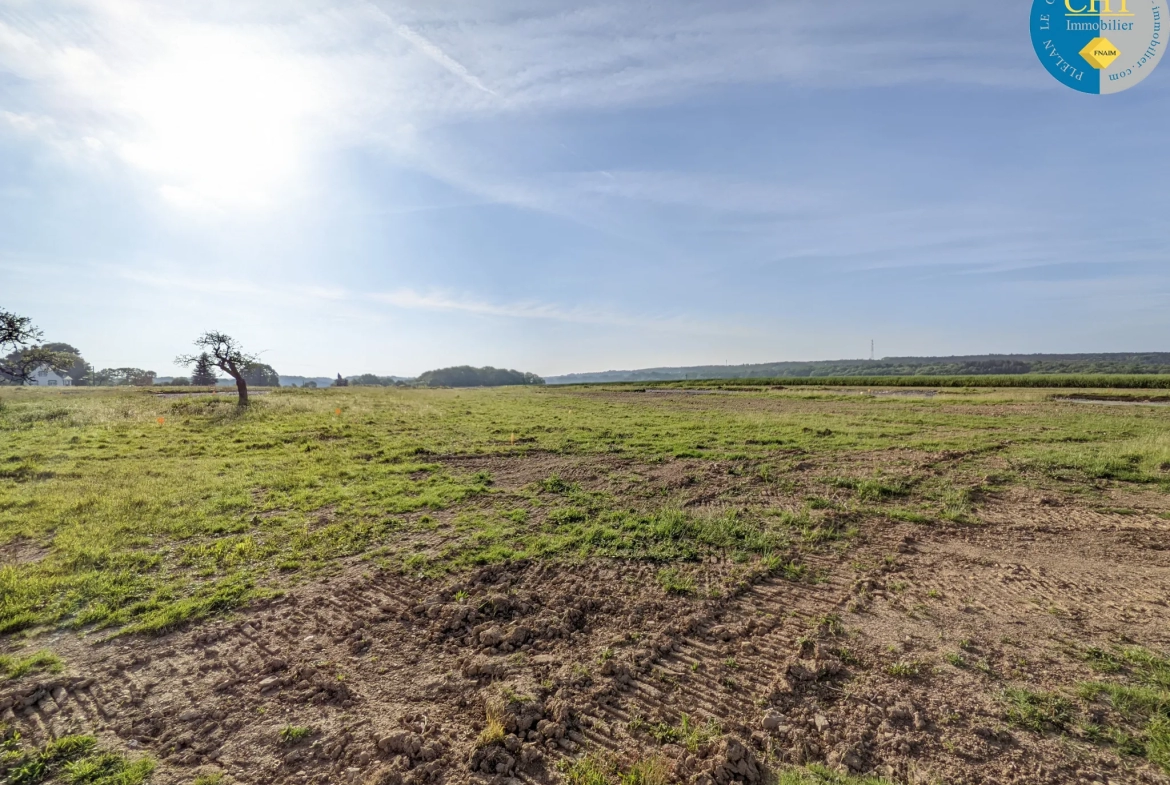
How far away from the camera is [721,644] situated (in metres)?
5.17

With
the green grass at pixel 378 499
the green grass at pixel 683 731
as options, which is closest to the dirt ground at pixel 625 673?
the green grass at pixel 683 731

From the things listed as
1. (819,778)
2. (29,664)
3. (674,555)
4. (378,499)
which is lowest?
(819,778)

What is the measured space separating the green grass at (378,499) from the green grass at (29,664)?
69 cm

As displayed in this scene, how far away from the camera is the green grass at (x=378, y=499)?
6949mm

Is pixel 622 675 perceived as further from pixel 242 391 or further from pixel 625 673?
pixel 242 391

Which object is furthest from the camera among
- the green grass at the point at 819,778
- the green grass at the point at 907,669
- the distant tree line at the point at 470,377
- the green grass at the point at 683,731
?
the distant tree line at the point at 470,377

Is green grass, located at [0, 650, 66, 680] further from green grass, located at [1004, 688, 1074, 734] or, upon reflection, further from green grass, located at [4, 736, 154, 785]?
green grass, located at [1004, 688, 1074, 734]

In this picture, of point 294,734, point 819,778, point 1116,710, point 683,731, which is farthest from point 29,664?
point 1116,710

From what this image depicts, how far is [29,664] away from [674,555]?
26.1 ft

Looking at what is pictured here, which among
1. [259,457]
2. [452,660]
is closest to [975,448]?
[452,660]

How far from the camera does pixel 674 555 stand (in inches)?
299

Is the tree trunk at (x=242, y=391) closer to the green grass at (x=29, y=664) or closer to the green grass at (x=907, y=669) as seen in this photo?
the green grass at (x=29, y=664)

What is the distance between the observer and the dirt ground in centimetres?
370

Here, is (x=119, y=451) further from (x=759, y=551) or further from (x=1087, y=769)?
(x=1087, y=769)
